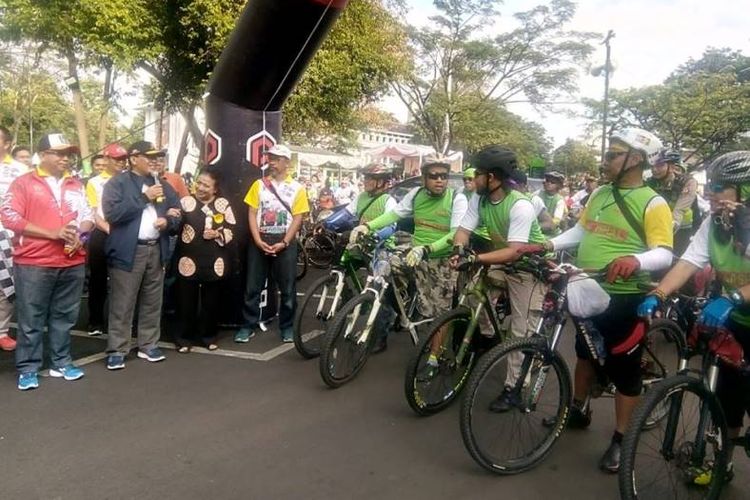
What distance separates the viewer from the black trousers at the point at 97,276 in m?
6.40

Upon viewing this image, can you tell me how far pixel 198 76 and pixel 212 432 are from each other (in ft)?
36.5

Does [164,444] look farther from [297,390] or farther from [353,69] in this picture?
[353,69]

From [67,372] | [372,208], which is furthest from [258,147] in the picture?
[67,372]

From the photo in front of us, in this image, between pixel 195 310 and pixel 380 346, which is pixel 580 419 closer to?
pixel 380 346

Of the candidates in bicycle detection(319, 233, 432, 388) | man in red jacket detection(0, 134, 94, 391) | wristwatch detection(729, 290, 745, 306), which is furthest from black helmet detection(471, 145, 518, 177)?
man in red jacket detection(0, 134, 94, 391)

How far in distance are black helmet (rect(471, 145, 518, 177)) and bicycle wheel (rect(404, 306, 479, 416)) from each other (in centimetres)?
96

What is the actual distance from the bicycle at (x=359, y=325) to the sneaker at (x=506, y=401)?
1412mm

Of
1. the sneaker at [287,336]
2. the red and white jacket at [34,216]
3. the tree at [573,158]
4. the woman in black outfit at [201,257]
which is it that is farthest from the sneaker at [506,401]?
the tree at [573,158]

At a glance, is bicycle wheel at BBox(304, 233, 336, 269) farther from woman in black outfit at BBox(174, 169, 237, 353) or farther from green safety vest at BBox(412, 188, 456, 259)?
green safety vest at BBox(412, 188, 456, 259)

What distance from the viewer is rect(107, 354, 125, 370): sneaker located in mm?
5137

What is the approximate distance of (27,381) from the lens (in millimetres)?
4598

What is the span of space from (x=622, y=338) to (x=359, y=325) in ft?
6.42

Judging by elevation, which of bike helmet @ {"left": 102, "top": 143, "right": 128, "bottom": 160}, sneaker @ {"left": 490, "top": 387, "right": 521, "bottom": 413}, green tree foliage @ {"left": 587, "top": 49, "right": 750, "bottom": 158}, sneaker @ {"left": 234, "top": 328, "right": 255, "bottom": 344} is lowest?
sneaker @ {"left": 234, "top": 328, "right": 255, "bottom": 344}

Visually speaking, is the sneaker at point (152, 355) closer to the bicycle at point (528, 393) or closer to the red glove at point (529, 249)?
the bicycle at point (528, 393)
